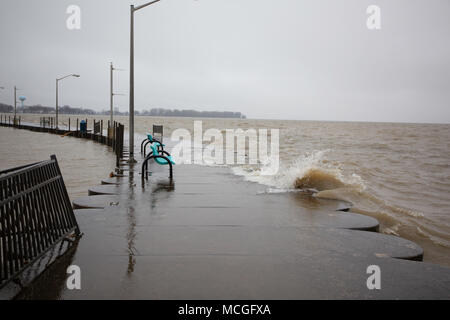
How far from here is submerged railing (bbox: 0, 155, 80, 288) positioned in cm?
356

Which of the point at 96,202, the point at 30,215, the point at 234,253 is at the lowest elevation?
the point at 234,253

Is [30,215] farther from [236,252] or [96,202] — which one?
[96,202]

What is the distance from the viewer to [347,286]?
382 cm

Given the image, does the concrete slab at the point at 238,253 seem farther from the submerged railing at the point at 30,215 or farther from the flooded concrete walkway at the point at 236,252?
the submerged railing at the point at 30,215

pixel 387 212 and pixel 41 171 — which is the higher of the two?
pixel 41 171

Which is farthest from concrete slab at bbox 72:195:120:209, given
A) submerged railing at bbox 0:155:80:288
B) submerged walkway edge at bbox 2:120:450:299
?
submerged railing at bbox 0:155:80:288

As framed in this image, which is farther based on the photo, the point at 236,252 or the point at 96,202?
the point at 96,202

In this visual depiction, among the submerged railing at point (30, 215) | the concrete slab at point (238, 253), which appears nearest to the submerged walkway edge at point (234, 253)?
the concrete slab at point (238, 253)

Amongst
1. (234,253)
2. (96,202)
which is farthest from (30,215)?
(96,202)

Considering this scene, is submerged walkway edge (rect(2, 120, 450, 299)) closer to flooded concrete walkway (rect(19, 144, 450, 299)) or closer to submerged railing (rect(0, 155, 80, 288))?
flooded concrete walkway (rect(19, 144, 450, 299))

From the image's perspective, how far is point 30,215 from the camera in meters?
4.02
